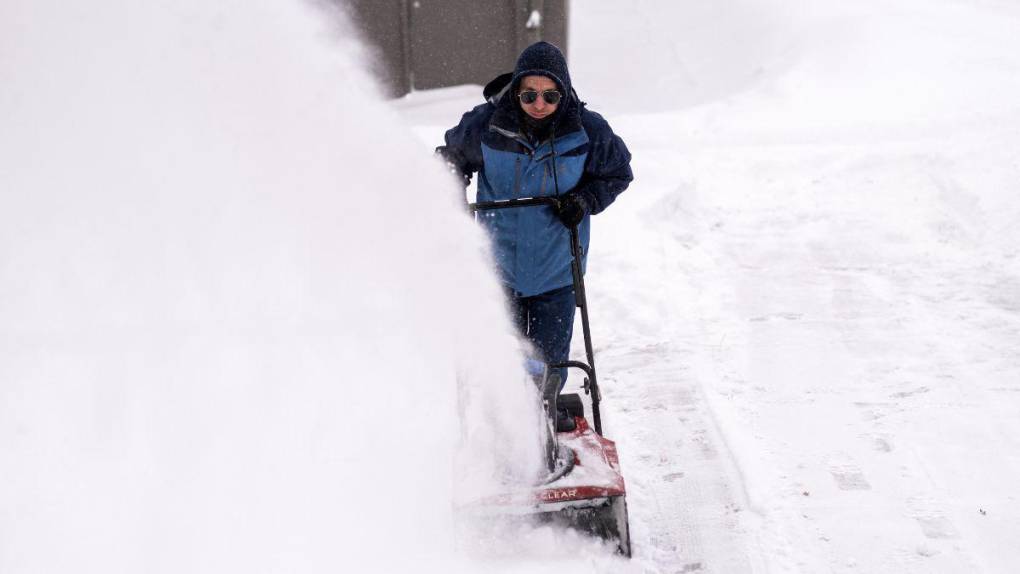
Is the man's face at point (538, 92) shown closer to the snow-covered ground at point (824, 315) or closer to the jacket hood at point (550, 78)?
the jacket hood at point (550, 78)

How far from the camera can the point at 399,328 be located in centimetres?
531

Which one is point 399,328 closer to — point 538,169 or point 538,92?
point 538,169

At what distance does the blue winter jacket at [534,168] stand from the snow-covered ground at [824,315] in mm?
959

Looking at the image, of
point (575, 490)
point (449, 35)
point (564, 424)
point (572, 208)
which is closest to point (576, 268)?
point (572, 208)

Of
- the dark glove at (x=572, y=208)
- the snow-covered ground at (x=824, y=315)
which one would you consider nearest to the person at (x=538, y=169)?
the dark glove at (x=572, y=208)

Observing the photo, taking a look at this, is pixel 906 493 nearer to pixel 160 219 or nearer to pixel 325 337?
pixel 325 337

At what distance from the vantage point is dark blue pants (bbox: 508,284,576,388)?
391 cm

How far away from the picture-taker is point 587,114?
12.3 ft

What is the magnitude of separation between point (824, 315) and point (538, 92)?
2.83 meters

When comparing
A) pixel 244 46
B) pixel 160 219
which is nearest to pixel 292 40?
pixel 244 46

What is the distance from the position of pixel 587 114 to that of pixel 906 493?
1.92 metres

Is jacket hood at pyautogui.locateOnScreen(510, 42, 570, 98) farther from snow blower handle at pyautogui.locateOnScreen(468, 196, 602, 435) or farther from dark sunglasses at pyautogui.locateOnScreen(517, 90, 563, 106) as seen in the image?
snow blower handle at pyautogui.locateOnScreen(468, 196, 602, 435)

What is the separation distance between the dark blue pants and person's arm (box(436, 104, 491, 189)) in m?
0.58

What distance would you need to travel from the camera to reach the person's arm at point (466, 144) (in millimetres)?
3680
